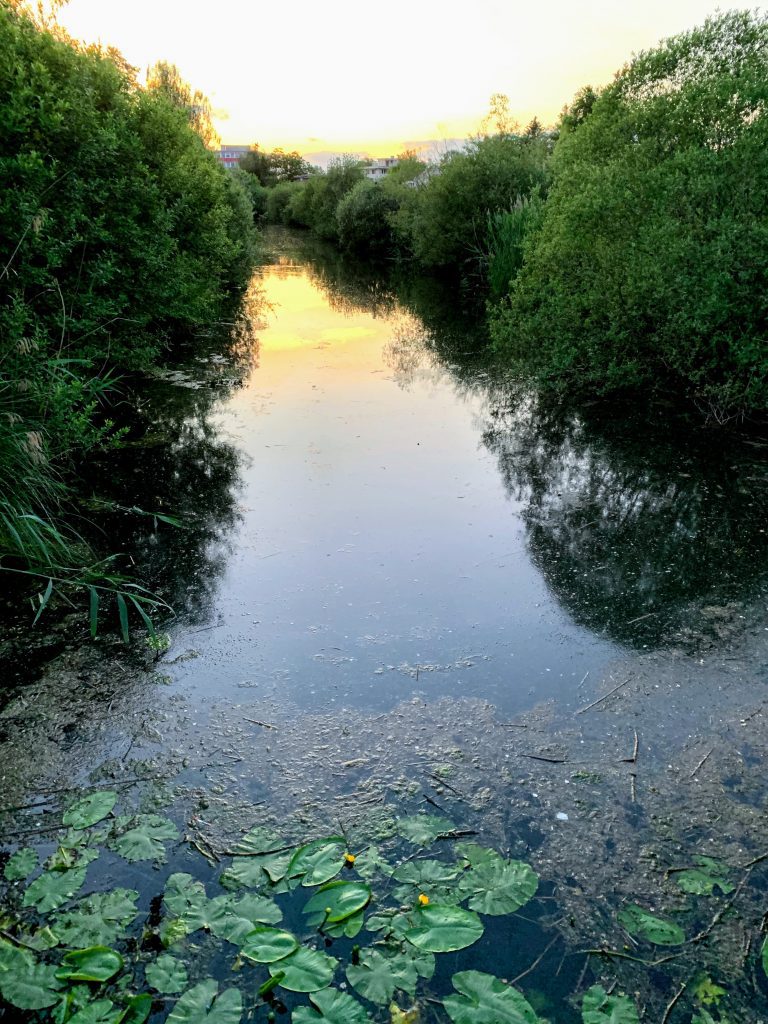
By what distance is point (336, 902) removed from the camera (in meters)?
2.33

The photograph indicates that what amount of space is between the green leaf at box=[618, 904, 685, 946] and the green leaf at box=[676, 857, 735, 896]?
0.18 m

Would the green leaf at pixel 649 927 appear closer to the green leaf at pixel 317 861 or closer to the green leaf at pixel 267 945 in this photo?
the green leaf at pixel 317 861

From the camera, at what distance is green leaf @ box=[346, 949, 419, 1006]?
6.77ft

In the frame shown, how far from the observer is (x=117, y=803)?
273 centimetres

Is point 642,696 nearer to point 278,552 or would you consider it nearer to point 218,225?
point 278,552

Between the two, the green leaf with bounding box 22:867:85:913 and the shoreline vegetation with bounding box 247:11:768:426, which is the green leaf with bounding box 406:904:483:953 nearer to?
the green leaf with bounding box 22:867:85:913

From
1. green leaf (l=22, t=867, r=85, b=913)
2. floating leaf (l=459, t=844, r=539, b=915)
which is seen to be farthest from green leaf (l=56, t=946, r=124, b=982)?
floating leaf (l=459, t=844, r=539, b=915)

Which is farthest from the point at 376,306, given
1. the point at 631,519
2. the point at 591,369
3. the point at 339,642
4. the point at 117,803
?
the point at 117,803

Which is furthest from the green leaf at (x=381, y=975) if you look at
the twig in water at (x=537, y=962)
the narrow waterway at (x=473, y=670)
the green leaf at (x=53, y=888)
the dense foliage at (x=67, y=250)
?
the dense foliage at (x=67, y=250)

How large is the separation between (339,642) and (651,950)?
6.98 feet

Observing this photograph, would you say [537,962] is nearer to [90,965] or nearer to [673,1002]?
[673,1002]

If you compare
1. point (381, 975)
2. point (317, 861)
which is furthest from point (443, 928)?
point (317, 861)

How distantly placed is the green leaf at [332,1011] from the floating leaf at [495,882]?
511 mm

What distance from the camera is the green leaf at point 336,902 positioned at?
7.48ft
